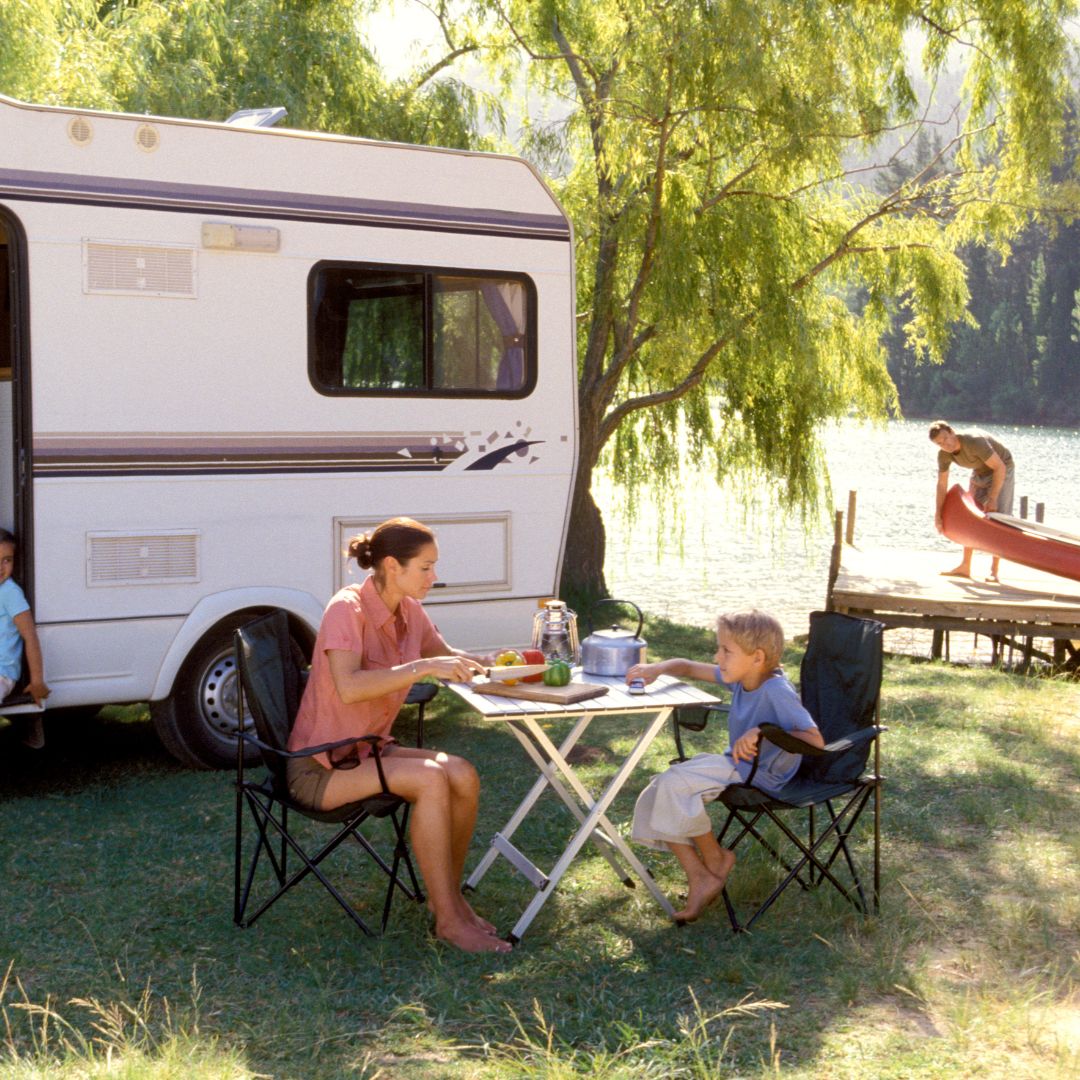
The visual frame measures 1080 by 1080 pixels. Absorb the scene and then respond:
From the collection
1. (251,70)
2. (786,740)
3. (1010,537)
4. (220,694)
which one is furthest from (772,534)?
(786,740)

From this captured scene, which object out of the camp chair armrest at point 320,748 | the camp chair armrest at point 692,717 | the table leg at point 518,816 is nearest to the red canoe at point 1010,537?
the camp chair armrest at point 692,717

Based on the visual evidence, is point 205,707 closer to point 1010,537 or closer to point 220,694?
point 220,694

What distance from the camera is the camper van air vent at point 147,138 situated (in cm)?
579

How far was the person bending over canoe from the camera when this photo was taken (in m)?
10.3

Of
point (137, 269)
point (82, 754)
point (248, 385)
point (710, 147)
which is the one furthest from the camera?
point (710, 147)

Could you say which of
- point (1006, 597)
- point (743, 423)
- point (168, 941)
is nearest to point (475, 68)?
point (743, 423)

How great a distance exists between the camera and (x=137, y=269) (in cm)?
580

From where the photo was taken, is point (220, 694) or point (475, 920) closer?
point (475, 920)

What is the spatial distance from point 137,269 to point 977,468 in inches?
271

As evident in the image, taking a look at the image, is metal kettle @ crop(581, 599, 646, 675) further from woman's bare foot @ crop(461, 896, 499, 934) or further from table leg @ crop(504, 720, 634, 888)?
woman's bare foot @ crop(461, 896, 499, 934)

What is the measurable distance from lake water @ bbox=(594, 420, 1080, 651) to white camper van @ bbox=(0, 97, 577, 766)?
5.29 metres

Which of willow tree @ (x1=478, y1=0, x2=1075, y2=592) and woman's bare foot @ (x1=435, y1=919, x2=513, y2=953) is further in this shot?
willow tree @ (x1=478, y1=0, x2=1075, y2=592)

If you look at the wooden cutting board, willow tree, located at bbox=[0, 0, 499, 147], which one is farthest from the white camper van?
willow tree, located at bbox=[0, 0, 499, 147]

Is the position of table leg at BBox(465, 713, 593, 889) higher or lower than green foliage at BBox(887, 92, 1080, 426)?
lower
